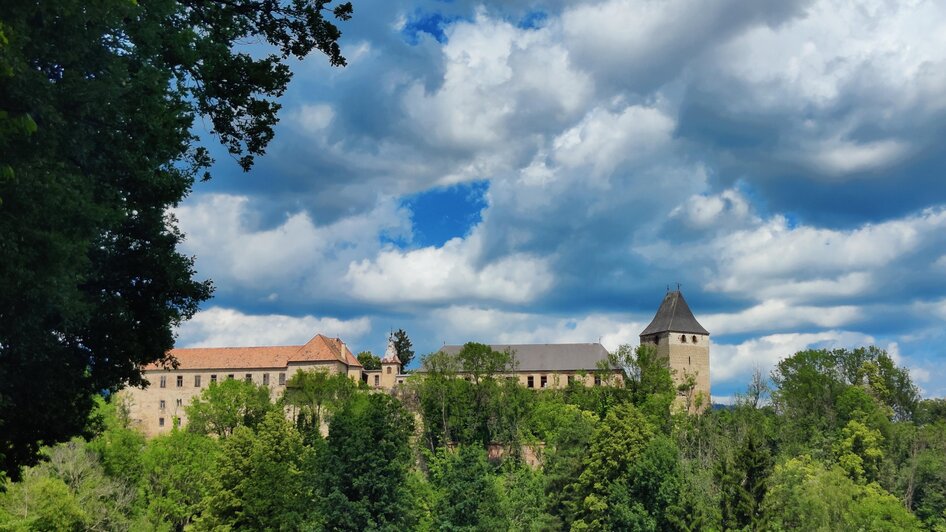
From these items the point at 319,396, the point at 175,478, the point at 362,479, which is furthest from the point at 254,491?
the point at 319,396

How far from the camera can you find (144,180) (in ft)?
49.0

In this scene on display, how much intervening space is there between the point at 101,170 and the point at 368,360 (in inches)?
3892

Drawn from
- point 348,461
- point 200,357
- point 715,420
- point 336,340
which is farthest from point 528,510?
point 200,357

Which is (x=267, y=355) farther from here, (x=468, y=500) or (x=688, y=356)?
(x=468, y=500)

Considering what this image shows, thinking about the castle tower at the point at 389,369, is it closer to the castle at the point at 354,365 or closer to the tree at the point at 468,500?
the castle at the point at 354,365

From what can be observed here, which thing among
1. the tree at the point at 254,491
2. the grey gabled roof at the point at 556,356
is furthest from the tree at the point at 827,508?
the grey gabled roof at the point at 556,356

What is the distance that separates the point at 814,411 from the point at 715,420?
9217mm

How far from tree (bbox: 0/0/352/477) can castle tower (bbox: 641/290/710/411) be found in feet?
270

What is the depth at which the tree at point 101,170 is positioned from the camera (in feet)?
38.5

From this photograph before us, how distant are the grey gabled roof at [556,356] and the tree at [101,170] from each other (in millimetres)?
83491

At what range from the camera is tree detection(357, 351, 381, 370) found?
4353 inches

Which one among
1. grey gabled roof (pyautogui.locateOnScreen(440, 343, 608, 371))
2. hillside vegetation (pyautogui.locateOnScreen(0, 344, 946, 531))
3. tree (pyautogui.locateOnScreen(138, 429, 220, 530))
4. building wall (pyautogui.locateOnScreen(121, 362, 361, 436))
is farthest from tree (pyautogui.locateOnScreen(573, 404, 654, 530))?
building wall (pyautogui.locateOnScreen(121, 362, 361, 436))

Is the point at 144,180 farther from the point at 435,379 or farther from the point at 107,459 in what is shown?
the point at 435,379

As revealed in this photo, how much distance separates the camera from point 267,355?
327 feet
